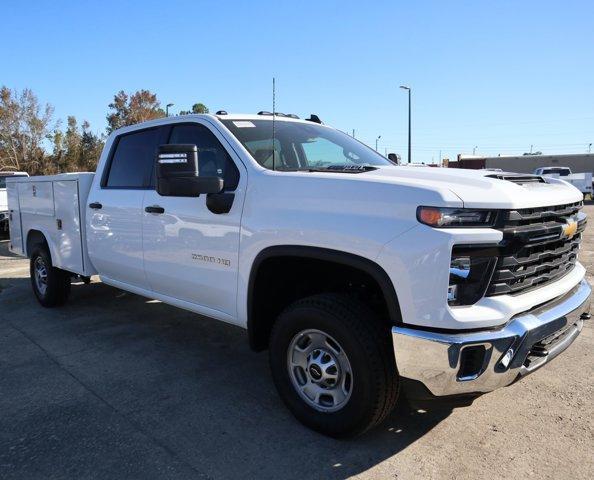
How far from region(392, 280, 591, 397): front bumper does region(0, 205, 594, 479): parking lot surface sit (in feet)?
1.78

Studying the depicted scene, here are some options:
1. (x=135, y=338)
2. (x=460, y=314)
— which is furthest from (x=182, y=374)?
(x=460, y=314)

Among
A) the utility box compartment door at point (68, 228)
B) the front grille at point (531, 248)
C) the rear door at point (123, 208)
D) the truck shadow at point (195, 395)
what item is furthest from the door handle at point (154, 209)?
the front grille at point (531, 248)

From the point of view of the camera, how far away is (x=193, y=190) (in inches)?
134

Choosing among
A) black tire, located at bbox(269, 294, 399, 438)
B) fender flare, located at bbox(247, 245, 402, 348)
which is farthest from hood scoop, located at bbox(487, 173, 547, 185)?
black tire, located at bbox(269, 294, 399, 438)

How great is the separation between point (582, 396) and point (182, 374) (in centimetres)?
300

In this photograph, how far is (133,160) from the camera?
16.1 feet

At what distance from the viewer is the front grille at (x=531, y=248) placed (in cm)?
266

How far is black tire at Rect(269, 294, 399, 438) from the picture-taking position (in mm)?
Result: 2848

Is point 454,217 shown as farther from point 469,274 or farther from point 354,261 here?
point 354,261

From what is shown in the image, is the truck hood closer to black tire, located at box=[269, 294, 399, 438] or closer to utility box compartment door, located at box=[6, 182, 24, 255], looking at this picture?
black tire, located at box=[269, 294, 399, 438]

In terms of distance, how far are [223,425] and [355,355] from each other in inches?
42.9

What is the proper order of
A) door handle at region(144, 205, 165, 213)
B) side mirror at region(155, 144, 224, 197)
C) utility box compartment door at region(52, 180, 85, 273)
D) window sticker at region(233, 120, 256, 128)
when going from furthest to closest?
utility box compartment door at region(52, 180, 85, 273), door handle at region(144, 205, 165, 213), window sticker at region(233, 120, 256, 128), side mirror at region(155, 144, 224, 197)

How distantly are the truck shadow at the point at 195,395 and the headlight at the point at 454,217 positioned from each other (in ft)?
4.56

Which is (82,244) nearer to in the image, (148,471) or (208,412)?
(208,412)
